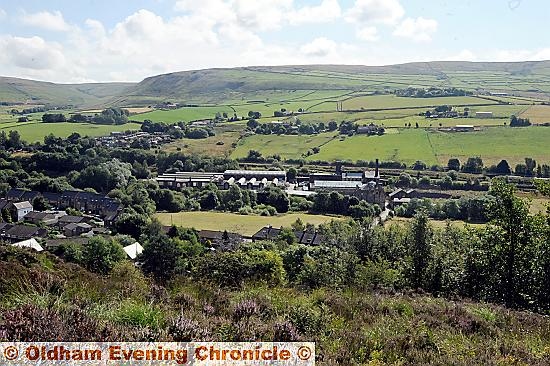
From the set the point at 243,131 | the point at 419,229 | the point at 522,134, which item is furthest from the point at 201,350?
the point at 243,131

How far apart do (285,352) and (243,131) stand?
3666 inches

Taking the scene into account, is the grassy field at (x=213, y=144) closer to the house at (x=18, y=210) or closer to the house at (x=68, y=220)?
the house at (x=18, y=210)

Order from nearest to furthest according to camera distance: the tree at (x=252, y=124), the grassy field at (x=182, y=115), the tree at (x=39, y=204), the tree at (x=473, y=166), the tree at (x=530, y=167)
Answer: the tree at (x=39, y=204) → the tree at (x=530, y=167) → the tree at (x=473, y=166) → the tree at (x=252, y=124) → the grassy field at (x=182, y=115)

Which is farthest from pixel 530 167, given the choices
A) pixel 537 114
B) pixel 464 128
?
pixel 537 114

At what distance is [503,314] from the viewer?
8695mm

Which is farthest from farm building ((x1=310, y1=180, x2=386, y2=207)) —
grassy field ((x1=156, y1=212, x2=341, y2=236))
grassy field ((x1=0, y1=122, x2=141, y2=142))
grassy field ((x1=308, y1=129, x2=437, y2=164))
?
grassy field ((x1=0, y1=122, x2=141, y2=142))

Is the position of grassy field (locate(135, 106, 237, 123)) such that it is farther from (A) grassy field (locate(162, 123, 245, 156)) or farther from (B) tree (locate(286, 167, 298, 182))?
(B) tree (locate(286, 167, 298, 182))

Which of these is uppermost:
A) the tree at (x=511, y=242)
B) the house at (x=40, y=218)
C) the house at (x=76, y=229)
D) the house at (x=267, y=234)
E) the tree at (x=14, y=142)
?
the tree at (x=511, y=242)

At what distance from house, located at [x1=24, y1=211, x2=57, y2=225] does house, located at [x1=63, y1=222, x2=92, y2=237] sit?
333 centimetres

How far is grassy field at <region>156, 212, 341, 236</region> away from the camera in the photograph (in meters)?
46.9

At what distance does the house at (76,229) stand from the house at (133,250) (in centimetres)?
910

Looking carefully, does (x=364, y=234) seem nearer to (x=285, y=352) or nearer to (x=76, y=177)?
(x=285, y=352)

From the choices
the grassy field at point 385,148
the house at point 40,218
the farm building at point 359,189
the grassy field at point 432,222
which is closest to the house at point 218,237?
the grassy field at point 432,222

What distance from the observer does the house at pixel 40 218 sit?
161 ft
